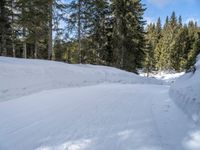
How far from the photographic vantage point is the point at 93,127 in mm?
5039

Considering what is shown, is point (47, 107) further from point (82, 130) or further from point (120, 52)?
point (120, 52)

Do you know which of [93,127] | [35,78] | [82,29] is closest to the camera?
[93,127]

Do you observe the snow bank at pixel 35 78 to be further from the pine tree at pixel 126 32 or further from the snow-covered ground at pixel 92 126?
the pine tree at pixel 126 32

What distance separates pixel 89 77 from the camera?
52.9 feet

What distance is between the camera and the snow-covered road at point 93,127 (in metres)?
4.16

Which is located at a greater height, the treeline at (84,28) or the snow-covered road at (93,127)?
the treeline at (84,28)

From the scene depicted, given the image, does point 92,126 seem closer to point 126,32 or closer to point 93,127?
point 93,127

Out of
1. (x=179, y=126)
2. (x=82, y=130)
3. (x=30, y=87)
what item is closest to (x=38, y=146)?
(x=82, y=130)

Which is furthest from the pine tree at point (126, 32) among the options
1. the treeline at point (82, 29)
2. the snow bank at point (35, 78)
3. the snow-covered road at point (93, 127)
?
the snow-covered road at point (93, 127)

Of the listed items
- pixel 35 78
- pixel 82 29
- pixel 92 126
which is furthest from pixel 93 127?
pixel 82 29

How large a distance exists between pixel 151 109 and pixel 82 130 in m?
2.74

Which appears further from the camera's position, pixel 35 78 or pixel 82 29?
pixel 82 29

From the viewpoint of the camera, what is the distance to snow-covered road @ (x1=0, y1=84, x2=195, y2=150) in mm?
4160

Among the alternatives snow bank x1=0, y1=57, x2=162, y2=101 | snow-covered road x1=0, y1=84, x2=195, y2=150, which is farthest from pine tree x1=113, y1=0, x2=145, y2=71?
snow-covered road x1=0, y1=84, x2=195, y2=150
